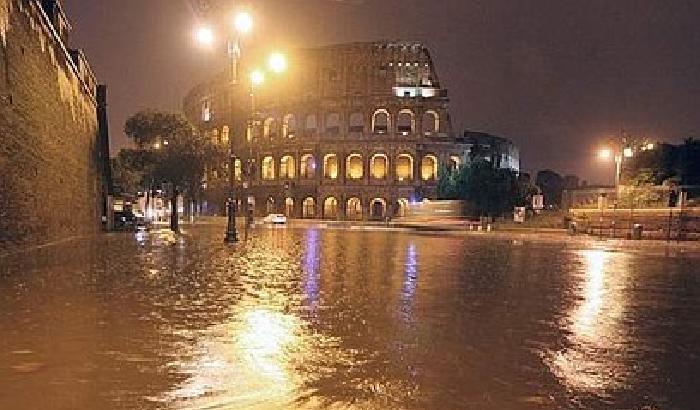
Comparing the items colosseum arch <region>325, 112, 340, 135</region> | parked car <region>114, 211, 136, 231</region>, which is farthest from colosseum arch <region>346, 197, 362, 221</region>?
parked car <region>114, 211, 136, 231</region>

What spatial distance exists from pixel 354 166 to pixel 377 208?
5.75m

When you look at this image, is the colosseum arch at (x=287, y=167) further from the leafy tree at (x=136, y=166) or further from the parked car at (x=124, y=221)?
the parked car at (x=124, y=221)

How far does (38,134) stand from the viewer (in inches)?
808

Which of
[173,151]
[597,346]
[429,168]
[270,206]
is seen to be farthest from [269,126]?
[597,346]

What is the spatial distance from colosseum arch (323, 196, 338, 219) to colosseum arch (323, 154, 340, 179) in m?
2.90

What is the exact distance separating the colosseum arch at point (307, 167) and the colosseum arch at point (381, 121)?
8.34 metres

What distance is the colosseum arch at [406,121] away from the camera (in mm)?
78125

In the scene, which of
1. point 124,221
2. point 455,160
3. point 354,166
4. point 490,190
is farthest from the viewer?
point 354,166

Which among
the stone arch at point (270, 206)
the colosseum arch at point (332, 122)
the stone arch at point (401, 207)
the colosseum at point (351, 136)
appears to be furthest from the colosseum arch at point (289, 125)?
the stone arch at point (401, 207)

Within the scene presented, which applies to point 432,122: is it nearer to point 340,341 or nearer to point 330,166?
point 330,166

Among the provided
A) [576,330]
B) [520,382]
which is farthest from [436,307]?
[520,382]

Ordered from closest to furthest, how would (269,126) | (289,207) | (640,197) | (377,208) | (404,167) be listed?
1. (640,197)
2. (404,167)
3. (377,208)
4. (289,207)
5. (269,126)

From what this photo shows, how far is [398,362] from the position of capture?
228 inches

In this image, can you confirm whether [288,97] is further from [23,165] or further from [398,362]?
[398,362]
